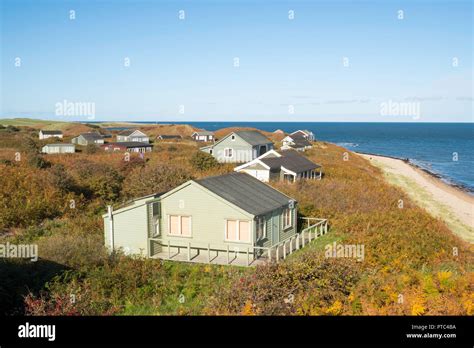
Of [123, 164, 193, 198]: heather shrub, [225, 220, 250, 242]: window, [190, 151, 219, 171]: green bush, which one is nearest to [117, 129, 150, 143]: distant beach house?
[190, 151, 219, 171]: green bush

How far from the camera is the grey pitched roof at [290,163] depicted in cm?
4359

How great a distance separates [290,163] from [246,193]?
22.1 meters

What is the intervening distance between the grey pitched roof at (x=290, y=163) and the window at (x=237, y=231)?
2112 cm

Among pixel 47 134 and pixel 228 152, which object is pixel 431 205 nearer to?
pixel 228 152

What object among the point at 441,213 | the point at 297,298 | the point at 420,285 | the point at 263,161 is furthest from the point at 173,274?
the point at 441,213

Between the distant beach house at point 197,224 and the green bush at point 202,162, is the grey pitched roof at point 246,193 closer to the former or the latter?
the distant beach house at point 197,224

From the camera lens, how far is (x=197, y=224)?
885 inches

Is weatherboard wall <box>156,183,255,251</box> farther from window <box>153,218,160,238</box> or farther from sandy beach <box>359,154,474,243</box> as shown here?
sandy beach <box>359,154,474,243</box>

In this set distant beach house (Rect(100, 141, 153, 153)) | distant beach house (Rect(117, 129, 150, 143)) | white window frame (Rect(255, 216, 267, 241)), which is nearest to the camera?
white window frame (Rect(255, 216, 267, 241))

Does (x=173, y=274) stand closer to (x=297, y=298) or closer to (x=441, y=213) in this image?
(x=297, y=298)

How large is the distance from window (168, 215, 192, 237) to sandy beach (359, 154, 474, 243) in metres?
19.9

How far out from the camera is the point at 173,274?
18953mm

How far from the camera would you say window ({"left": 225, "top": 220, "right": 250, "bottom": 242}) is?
21.7 metres
